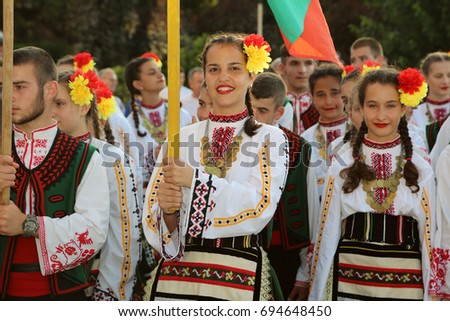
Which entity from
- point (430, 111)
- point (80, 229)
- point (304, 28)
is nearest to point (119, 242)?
point (80, 229)

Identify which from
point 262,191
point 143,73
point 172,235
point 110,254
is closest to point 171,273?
point 172,235

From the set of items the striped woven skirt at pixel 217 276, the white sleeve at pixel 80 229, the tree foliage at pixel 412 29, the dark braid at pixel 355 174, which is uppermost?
the tree foliage at pixel 412 29

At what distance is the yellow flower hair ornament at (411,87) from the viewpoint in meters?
4.81

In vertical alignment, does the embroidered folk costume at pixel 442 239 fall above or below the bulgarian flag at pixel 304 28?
below

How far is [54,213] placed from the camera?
4203mm

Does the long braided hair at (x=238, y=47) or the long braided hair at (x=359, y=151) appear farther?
the long braided hair at (x=359, y=151)

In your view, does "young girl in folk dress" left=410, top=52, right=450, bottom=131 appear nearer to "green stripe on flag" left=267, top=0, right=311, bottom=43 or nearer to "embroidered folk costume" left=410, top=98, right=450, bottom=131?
"embroidered folk costume" left=410, top=98, right=450, bottom=131

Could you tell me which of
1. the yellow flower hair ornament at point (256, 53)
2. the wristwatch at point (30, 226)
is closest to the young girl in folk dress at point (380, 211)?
the yellow flower hair ornament at point (256, 53)

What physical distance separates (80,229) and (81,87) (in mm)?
1490

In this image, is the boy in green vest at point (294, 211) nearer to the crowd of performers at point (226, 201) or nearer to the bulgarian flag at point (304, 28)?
the crowd of performers at point (226, 201)

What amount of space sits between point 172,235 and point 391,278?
52.5 inches

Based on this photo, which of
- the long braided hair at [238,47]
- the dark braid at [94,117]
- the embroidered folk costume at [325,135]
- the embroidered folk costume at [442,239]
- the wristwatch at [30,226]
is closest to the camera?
the wristwatch at [30,226]

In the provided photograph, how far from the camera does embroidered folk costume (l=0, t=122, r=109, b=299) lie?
4.10 meters

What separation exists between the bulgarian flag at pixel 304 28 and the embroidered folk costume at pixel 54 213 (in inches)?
48.9
